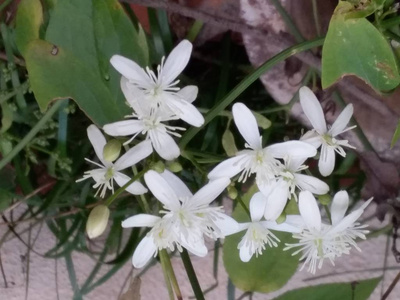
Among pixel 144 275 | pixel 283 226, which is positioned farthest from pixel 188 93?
pixel 144 275

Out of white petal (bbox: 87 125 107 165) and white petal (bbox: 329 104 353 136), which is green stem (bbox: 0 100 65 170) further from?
white petal (bbox: 329 104 353 136)

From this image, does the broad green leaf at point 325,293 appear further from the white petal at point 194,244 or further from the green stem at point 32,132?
the green stem at point 32,132

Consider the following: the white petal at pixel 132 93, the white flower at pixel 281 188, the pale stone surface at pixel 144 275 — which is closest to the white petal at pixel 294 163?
the white flower at pixel 281 188

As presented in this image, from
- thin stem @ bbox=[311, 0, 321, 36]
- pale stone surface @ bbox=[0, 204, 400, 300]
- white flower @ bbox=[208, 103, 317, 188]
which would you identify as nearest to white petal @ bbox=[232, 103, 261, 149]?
white flower @ bbox=[208, 103, 317, 188]

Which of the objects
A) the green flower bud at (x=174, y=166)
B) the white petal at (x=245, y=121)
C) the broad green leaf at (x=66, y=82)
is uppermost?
the broad green leaf at (x=66, y=82)

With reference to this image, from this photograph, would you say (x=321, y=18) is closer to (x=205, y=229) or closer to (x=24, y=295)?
(x=205, y=229)

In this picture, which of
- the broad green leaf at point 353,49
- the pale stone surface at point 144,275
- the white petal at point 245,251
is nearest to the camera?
the broad green leaf at point 353,49
